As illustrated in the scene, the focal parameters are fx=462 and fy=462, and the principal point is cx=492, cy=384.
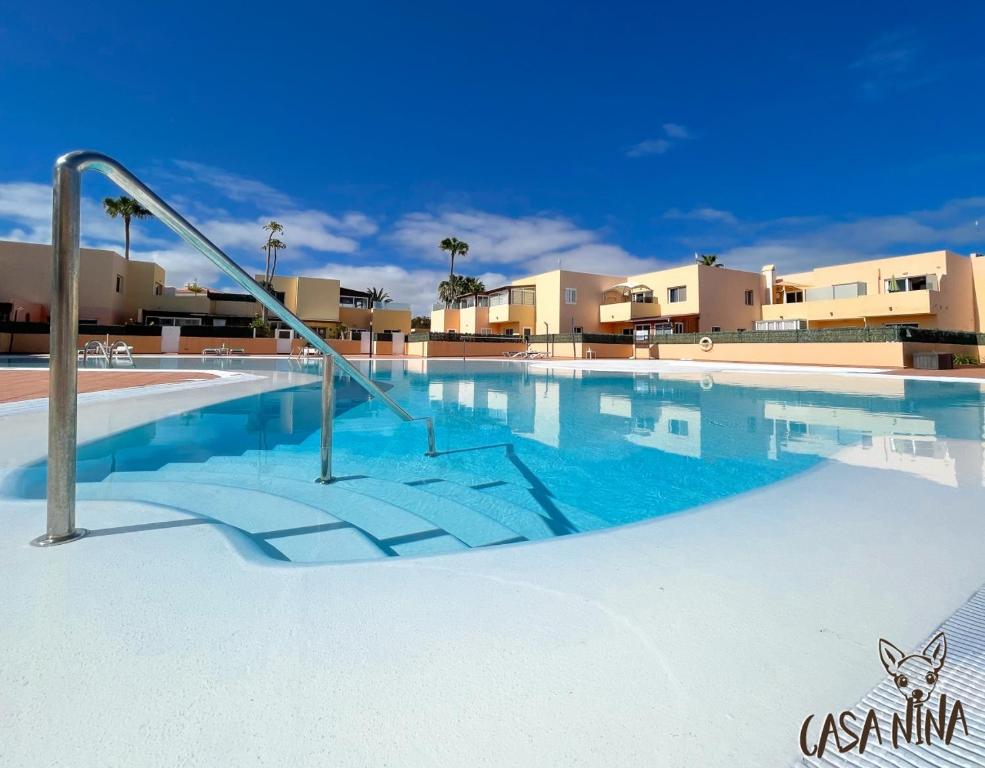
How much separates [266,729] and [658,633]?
108cm

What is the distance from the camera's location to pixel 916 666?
50.6 inches

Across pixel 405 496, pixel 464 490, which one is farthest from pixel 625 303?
pixel 405 496

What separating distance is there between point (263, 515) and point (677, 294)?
3538cm

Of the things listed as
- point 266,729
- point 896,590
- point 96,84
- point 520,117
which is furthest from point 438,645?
point 520,117

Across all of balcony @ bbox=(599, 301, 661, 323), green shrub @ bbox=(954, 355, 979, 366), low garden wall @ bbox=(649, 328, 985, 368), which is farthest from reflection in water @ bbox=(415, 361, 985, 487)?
balcony @ bbox=(599, 301, 661, 323)

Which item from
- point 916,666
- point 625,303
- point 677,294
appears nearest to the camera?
point 916,666

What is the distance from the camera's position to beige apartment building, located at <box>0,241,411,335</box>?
28.8m

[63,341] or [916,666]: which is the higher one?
[63,341]

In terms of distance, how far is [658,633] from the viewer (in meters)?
1.41

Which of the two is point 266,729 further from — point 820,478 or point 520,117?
point 520,117

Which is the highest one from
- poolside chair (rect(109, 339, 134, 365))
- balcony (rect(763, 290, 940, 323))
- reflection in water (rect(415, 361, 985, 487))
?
balcony (rect(763, 290, 940, 323))

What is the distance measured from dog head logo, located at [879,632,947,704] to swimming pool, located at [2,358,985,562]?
4.37 feet

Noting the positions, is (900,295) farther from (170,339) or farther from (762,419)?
(170,339)

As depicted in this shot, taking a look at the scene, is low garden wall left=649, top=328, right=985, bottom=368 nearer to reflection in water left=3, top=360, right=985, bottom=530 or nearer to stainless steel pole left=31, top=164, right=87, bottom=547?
reflection in water left=3, top=360, right=985, bottom=530
